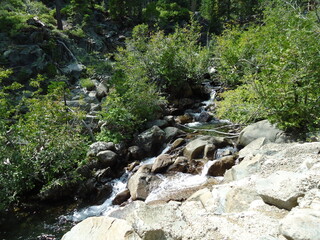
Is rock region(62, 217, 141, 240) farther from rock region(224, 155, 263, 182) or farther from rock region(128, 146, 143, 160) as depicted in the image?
rock region(128, 146, 143, 160)

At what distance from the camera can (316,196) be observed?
2596 millimetres

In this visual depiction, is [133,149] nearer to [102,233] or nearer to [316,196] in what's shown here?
[102,233]

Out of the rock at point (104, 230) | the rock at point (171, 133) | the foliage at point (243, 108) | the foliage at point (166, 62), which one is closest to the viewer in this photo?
the rock at point (104, 230)

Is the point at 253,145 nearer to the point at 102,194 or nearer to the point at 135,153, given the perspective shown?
the point at 135,153

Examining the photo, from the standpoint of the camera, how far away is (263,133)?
303 inches

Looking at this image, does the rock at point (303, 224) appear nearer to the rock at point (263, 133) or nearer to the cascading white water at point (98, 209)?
the rock at point (263, 133)

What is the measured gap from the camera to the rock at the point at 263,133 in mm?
7199

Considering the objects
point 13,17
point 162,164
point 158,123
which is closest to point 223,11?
point 13,17

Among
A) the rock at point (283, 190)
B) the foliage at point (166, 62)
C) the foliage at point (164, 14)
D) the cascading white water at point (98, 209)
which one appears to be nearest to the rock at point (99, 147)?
the cascading white water at point (98, 209)

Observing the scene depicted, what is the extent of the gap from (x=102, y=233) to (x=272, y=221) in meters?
2.29

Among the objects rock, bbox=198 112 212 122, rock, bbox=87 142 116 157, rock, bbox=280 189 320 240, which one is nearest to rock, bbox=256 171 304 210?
rock, bbox=280 189 320 240

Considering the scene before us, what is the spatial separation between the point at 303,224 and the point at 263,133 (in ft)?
19.8

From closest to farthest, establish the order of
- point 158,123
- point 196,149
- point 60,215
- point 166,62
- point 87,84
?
point 60,215 → point 196,149 → point 158,123 → point 166,62 → point 87,84

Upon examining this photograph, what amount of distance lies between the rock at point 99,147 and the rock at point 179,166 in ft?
9.14
